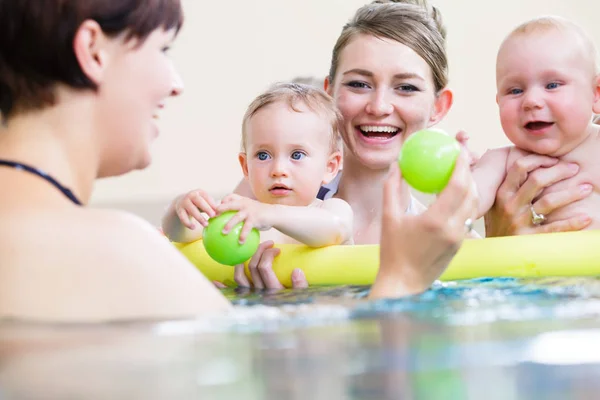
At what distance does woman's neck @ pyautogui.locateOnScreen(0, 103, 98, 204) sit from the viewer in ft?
3.50

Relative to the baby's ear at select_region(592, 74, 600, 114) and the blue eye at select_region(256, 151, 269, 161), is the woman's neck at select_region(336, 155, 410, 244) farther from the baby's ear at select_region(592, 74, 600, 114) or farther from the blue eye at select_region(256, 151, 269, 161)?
the baby's ear at select_region(592, 74, 600, 114)

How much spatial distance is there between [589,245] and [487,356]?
1013 mm

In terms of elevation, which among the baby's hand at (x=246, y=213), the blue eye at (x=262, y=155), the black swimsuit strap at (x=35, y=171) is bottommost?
the baby's hand at (x=246, y=213)

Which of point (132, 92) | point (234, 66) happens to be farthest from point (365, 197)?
point (234, 66)

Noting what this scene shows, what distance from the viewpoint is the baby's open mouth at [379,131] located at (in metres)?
2.40

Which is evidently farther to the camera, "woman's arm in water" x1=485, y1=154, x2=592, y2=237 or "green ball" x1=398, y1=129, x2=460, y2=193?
"woman's arm in water" x1=485, y1=154, x2=592, y2=237

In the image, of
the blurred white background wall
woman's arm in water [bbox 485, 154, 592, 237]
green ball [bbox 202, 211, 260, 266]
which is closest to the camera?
green ball [bbox 202, 211, 260, 266]

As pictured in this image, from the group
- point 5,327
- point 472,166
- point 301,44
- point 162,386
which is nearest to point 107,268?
point 5,327

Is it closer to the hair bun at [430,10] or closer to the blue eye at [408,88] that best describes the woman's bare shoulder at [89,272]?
the blue eye at [408,88]

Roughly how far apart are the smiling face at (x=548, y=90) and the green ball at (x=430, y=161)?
2.71 ft

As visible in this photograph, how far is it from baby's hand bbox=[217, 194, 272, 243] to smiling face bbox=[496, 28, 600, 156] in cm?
76

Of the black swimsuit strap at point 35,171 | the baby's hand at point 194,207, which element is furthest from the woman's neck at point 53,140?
the baby's hand at point 194,207

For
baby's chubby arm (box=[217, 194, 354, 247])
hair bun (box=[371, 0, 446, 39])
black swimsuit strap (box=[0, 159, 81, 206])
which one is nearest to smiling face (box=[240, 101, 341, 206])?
baby's chubby arm (box=[217, 194, 354, 247])

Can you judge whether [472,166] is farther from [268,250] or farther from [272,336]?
[272,336]
